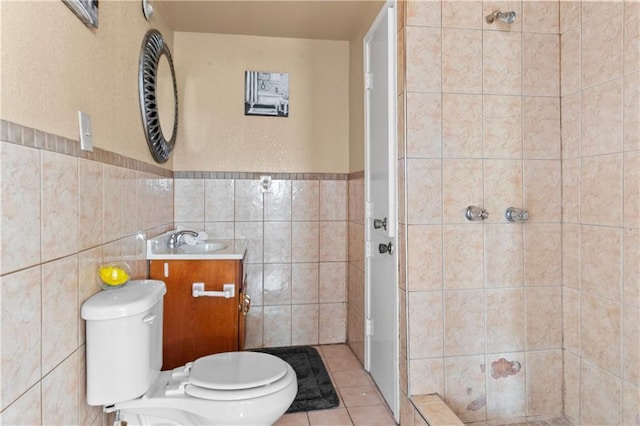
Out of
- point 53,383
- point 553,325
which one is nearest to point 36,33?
point 53,383

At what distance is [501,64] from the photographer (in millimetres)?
1764

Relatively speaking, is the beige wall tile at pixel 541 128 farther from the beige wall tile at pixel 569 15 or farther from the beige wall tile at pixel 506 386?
the beige wall tile at pixel 506 386

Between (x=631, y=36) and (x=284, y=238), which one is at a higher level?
(x=631, y=36)

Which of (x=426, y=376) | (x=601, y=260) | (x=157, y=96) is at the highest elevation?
(x=157, y=96)

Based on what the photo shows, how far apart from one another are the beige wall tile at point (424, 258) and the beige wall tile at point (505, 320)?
0.95 feet

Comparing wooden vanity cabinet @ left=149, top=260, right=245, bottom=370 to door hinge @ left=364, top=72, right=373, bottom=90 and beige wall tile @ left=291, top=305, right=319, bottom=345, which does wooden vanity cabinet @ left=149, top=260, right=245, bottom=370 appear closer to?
beige wall tile @ left=291, top=305, right=319, bottom=345

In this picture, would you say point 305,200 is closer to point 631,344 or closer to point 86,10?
point 86,10

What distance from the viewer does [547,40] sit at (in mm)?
1787

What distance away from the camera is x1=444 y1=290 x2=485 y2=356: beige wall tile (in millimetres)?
1737

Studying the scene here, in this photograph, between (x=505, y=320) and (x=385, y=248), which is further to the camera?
(x=385, y=248)

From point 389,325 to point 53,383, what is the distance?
1422mm

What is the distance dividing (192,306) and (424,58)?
169 cm

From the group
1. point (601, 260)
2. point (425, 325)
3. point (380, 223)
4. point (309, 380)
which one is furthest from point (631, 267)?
point (309, 380)

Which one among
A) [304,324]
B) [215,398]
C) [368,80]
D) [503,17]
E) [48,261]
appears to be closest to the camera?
[48,261]
